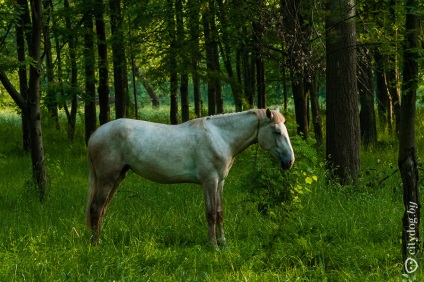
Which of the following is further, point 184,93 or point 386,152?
point 184,93

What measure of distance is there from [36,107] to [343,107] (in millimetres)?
5419

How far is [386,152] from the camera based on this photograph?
17.5m

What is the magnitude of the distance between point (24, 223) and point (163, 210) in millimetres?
2044

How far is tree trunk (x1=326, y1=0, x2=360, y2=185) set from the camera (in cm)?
1156

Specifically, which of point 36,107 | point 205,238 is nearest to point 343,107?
point 205,238

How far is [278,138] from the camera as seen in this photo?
8305mm

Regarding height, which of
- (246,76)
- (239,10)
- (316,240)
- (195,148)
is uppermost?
(239,10)

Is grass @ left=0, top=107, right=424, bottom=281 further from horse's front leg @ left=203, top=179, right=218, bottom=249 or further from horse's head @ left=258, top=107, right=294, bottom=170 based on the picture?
horse's head @ left=258, top=107, right=294, bottom=170

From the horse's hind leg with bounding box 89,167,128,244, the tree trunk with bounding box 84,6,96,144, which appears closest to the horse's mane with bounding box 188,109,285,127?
the horse's hind leg with bounding box 89,167,128,244

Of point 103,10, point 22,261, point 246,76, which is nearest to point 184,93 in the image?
point 246,76

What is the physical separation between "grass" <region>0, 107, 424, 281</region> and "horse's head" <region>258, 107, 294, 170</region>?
702 mm

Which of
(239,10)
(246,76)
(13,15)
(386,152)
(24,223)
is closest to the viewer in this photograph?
(24,223)

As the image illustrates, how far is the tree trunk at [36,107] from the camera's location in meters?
11.6

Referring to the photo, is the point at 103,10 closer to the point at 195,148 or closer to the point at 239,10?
the point at 239,10
